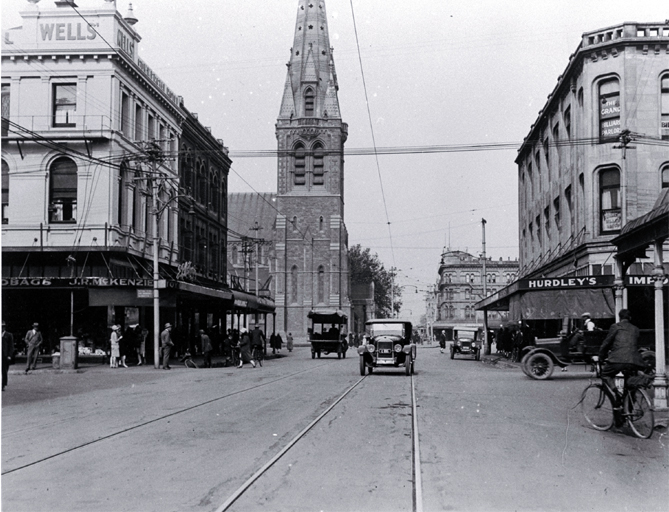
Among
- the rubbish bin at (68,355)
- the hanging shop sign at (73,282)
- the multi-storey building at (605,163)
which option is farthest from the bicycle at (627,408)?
the hanging shop sign at (73,282)

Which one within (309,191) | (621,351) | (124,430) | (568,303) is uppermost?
(309,191)

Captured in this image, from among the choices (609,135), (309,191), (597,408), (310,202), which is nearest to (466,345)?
(609,135)

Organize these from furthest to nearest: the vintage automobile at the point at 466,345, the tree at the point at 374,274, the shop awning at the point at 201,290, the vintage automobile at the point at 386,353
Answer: the tree at the point at 374,274
the vintage automobile at the point at 466,345
the shop awning at the point at 201,290
the vintage automobile at the point at 386,353

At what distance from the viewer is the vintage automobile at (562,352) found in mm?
22094

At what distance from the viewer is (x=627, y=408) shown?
1035 centimetres

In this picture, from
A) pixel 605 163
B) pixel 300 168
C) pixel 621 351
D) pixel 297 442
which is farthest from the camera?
pixel 300 168

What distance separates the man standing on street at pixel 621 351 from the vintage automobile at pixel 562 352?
38.3 ft

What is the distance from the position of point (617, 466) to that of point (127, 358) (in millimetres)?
26183

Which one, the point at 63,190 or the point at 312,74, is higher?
the point at 312,74

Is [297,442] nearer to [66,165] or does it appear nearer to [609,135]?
[609,135]

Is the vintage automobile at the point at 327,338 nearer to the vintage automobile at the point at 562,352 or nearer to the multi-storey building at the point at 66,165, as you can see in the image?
the multi-storey building at the point at 66,165

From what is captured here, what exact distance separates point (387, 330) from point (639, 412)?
49.3ft

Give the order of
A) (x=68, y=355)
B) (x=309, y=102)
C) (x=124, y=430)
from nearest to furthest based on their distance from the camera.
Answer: (x=124, y=430)
(x=68, y=355)
(x=309, y=102)

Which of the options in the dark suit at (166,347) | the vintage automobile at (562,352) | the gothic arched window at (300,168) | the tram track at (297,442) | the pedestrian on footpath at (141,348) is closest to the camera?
the tram track at (297,442)
